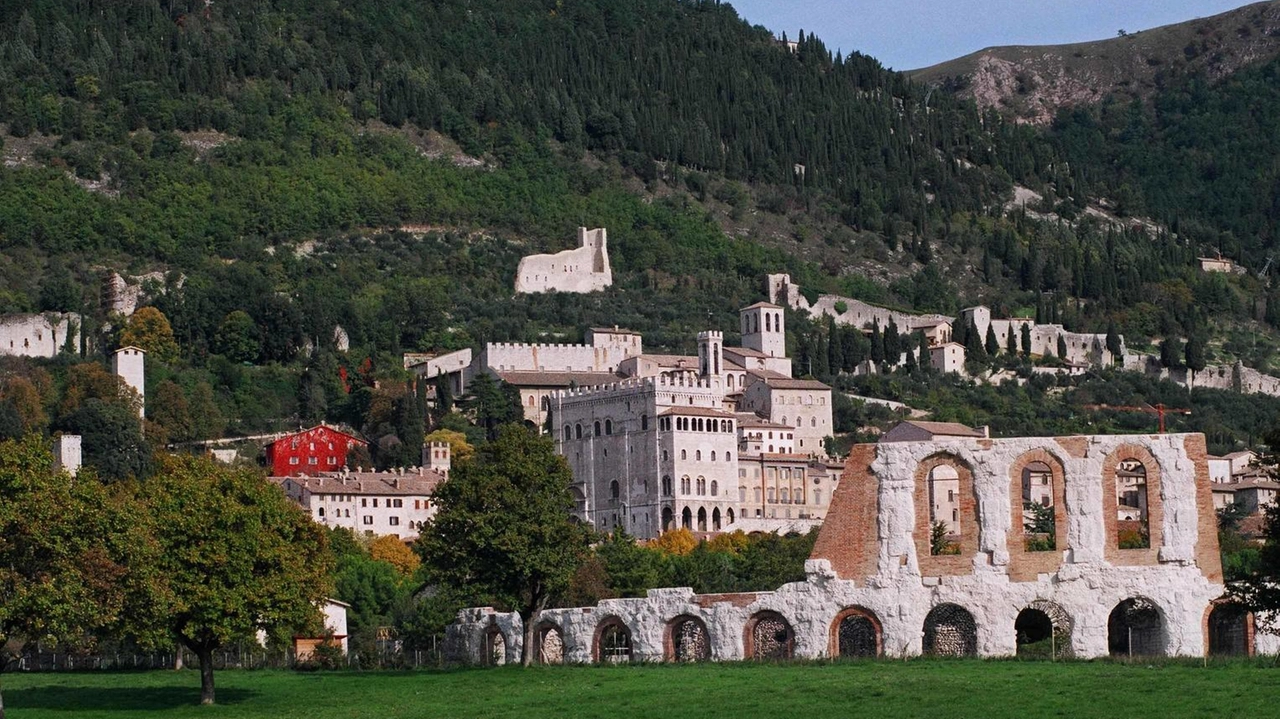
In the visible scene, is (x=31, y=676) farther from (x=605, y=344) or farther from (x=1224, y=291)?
(x=1224, y=291)

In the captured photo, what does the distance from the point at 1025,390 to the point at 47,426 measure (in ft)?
198

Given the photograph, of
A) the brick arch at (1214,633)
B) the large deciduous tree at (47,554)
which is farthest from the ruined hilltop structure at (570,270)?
the large deciduous tree at (47,554)

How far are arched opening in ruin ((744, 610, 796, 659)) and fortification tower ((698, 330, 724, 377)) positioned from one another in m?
85.4

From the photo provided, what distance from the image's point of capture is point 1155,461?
5569cm

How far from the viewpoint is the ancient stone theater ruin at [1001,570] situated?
5503cm

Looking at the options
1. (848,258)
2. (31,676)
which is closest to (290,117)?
(848,258)

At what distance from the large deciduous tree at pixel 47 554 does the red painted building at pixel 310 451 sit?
8498 centimetres

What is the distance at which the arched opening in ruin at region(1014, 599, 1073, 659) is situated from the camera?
55031 millimetres

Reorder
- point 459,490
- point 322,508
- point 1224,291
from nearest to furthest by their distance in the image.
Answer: point 459,490
point 322,508
point 1224,291

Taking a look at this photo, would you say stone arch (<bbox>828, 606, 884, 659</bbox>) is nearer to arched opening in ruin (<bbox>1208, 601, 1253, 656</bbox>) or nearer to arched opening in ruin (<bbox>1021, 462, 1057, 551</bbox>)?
arched opening in ruin (<bbox>1208, 601, 1253, 656</bbox>)

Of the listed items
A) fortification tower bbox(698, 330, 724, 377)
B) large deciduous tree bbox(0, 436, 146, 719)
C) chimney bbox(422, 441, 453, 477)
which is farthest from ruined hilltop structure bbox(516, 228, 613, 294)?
large deciduous tree bbox(0, 436, 146, 719)

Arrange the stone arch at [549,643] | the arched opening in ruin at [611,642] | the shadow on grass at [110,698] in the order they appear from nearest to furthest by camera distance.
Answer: the shadow on grass at [110,698] → the arched opening in ruin at [611,642] → the stone arch at [549,643]

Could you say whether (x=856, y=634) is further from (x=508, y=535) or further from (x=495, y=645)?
(x=495, y=645)

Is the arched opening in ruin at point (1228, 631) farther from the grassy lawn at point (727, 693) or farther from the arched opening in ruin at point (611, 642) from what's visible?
the arched opening in ruin at point (611, 642)
